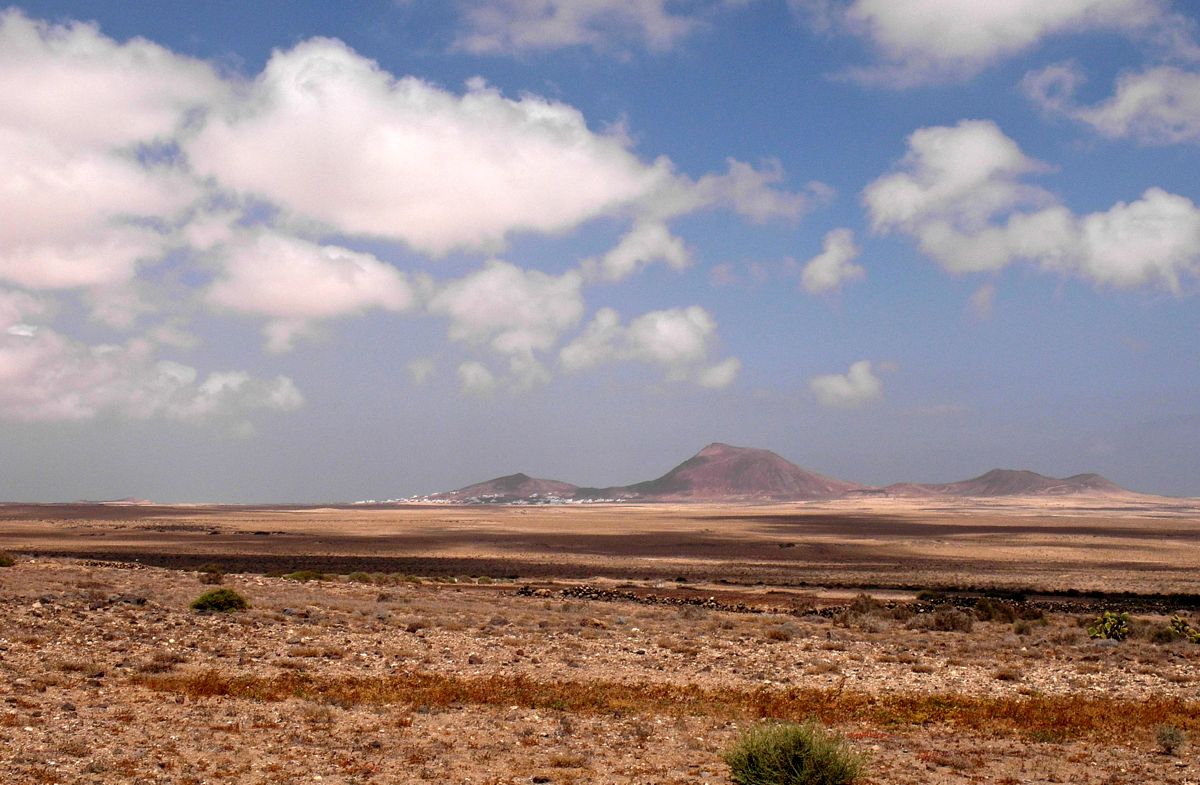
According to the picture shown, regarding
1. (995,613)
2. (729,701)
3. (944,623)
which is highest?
(729,701)

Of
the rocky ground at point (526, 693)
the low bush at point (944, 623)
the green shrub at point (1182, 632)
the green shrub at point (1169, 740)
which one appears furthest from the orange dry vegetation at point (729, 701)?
the low bush at point (944, 623)

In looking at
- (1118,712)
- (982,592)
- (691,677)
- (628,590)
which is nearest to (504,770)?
(691,677)

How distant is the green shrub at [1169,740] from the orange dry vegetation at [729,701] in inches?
37.4

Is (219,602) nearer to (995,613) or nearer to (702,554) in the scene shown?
(995,613)

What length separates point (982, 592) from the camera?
150 feet

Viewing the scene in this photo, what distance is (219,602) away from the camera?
23.8 metres

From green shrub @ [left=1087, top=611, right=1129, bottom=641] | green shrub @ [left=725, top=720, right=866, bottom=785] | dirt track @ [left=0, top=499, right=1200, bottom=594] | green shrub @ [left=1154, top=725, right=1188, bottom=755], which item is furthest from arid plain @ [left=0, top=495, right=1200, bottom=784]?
dirt track @ [left=0, top=499, right=1200, bottom=594]

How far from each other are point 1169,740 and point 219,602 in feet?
68.2

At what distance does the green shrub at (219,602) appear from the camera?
925 inches

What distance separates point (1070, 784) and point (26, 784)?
38.9 ft

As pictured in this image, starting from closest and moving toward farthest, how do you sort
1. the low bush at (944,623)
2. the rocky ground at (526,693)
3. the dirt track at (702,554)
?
the rocky ground at (526,693) → the low bush at (944,623) → the dirt track at (702,554)

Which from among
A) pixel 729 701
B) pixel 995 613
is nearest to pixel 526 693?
pixel 729 701

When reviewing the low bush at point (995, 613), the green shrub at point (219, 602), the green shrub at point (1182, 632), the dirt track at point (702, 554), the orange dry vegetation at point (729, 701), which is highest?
the green shrub at point (219, 602)

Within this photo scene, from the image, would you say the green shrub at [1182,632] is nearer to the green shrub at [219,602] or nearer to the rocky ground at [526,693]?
the rocky ground at [526,693]
